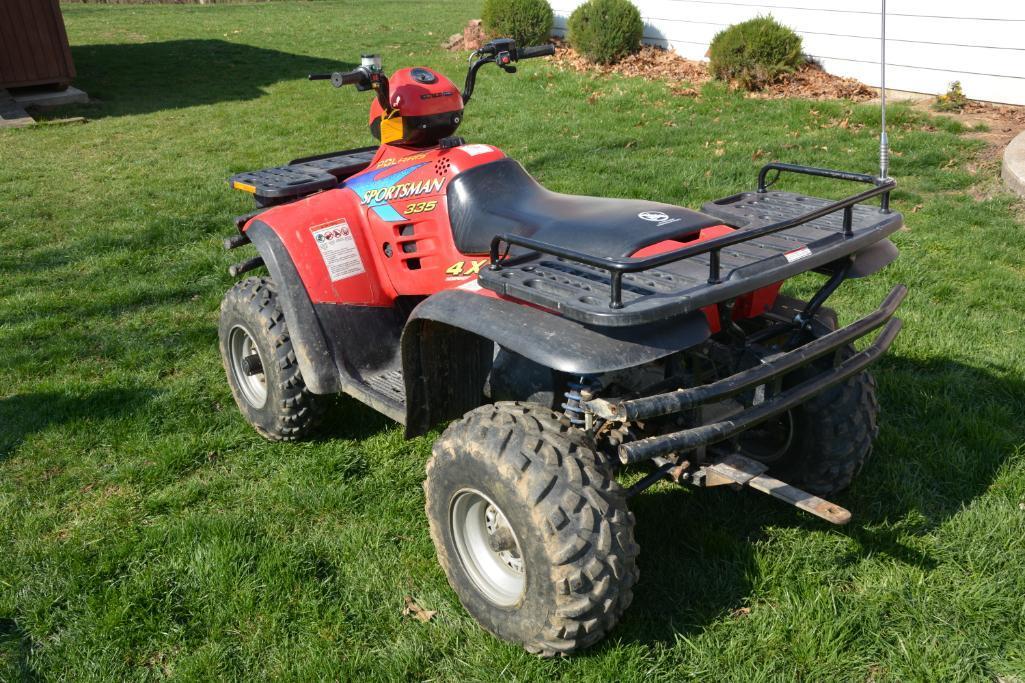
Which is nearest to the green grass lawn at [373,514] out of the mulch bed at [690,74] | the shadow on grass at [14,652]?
the shadow on grass at [14,652]

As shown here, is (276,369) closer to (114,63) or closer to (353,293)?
(353,293)

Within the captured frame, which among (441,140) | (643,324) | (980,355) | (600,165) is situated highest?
(441,140)

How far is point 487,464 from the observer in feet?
9.24

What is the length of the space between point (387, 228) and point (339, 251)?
24 cm

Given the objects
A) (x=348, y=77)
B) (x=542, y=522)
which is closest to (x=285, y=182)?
(x=348, y=77)

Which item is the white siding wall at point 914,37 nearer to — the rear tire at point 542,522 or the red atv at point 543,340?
the red atv at point 543,340

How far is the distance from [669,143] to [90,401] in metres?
6.30

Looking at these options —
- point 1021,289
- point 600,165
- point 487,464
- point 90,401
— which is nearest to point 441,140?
point 487,464

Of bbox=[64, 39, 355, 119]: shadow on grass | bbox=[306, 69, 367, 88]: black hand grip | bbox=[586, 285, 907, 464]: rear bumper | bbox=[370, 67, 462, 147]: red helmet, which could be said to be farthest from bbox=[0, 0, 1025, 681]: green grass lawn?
bbox=[64, 39, 355, 119]: shadow on grass

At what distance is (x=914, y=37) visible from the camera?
10.3 meters

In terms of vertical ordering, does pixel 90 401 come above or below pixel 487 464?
below

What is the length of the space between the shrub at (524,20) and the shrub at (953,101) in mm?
6552

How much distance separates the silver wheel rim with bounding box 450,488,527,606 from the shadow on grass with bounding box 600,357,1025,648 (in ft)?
1.31

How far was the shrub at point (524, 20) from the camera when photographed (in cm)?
1434
